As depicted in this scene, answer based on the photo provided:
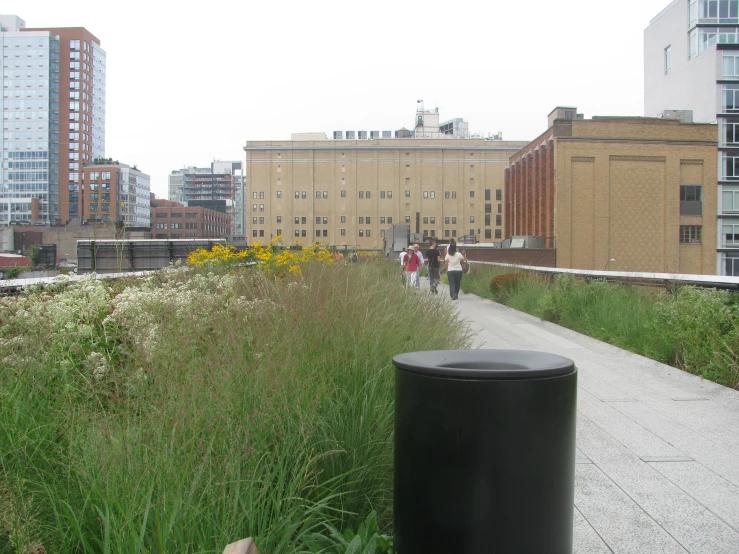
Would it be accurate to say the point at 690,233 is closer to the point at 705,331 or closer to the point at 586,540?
the point at 705,331

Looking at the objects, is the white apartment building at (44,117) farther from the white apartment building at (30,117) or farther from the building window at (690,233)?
the building window at (690,233)

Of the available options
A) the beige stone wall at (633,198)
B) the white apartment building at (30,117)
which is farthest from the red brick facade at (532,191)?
the white apartment building at (30,117)

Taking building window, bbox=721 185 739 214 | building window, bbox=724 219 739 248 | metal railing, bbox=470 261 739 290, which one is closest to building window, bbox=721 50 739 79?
building window, bbox=721 185 739 214

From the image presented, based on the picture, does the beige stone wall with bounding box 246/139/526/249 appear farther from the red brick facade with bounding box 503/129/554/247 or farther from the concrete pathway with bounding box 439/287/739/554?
the concrete pathway with bounding box 439/287/739/554

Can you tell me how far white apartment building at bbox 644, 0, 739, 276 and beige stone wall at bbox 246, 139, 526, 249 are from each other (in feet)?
139

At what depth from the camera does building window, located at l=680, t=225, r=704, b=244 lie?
56.8 meters

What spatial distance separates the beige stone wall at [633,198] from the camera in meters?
54.5

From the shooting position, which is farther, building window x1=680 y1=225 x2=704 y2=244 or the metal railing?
building window x1=680 y1=225 x2=704 y2=244

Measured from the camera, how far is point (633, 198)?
184 feet

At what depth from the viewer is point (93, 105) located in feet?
510

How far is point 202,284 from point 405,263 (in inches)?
560

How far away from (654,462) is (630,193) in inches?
2185

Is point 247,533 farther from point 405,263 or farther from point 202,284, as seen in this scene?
point 405,263

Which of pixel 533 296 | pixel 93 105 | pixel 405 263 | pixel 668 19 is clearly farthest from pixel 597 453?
pixel 93 105
